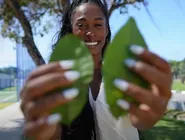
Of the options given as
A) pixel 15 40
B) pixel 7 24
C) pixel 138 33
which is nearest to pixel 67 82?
pixel 138 33

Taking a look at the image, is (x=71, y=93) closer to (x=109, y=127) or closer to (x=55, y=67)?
(x=55, y=67)

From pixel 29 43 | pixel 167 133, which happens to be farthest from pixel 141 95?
pixel 167 133

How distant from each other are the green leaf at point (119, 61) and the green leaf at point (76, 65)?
0.11 feet

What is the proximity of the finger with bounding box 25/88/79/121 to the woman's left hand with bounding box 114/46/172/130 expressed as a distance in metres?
0.09

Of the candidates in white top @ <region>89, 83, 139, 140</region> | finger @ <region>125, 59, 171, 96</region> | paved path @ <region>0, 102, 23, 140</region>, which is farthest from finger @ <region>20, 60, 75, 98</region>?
paved path @ <region>0, 102, 23, 140</region>

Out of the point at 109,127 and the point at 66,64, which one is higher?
the point at 66,64

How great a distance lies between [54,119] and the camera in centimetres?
59

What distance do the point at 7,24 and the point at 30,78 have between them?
32.6 ft

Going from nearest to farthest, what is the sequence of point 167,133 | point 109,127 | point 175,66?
1. point 109,127
2. point 167,133
3. point 175,66

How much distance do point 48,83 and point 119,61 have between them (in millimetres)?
136

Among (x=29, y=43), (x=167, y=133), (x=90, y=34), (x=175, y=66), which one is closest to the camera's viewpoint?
(x=90, y=34)

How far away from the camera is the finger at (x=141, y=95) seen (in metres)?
0.58

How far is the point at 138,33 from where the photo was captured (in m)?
0.60

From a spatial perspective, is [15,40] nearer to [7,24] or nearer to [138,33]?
[7,24]
